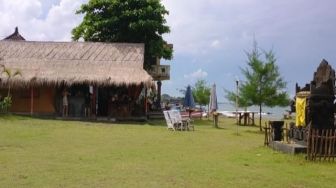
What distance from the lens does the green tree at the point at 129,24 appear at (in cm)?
3600

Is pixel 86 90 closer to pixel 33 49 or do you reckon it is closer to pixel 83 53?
pixel 83 53

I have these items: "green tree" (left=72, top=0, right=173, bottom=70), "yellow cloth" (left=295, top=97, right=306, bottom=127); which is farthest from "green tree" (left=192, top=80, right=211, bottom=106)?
"yellow cloth" (left=295, top=97, right=306, bottom=127)

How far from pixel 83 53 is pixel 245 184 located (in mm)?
23721

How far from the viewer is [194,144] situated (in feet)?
58.9

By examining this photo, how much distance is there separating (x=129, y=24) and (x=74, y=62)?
6.65 meters

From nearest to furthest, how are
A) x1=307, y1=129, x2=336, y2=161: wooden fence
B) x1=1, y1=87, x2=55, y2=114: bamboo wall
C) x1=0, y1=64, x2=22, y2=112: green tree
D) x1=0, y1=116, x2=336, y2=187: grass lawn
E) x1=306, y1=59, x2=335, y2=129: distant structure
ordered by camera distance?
x1=0, y1=116, x2=336, y2=187: grass lawn
x1=307, y1=129, x2=336, y2=161: wooden fence
x1=306, y1=59, x2=335, y2=129: distant structure
x1=0, y1=64, x2=22, y2=112: green tree
x1=1, y1=87, x2=55, y2=114: bamboo wall

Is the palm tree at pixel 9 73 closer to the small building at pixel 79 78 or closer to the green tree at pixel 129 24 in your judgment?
the small building at pixel 79 78

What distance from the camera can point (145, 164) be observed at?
1225 cm

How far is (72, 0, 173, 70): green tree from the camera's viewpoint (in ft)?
118

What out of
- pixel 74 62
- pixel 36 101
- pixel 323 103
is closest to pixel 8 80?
pixel 36 101

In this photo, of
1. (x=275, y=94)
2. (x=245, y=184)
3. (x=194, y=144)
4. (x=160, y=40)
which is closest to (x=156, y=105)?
(x=160, y=40)

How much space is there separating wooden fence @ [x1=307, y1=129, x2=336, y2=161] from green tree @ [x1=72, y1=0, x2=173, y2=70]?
22.9 meters

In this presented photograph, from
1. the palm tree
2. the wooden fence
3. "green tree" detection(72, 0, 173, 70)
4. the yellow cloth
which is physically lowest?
the wooden fence

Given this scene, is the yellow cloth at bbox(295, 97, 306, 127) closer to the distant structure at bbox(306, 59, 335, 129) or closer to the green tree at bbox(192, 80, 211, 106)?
the distant structure at bbox(306, 59, 335, 129)
